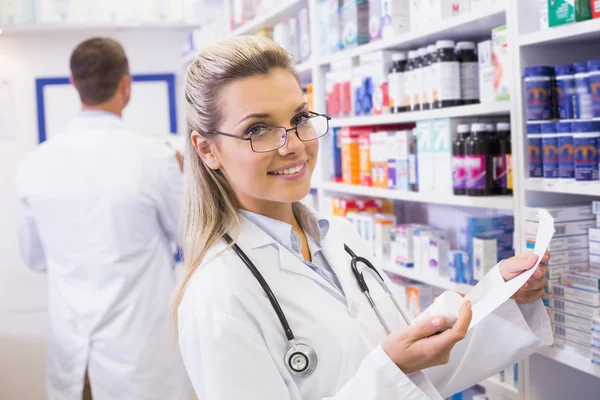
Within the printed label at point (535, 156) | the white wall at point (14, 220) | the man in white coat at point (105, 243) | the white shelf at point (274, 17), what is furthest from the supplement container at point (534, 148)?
the white wall at point (14, 220)

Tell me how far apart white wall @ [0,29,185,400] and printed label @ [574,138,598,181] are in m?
4.32

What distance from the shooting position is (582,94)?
6.63ft

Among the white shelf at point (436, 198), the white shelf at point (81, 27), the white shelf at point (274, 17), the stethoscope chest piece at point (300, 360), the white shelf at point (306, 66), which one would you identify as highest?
the white shelf at point (81, 27)

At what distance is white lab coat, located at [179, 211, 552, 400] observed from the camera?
4.75 feet

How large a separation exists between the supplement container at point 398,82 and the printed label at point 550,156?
35.8 inches

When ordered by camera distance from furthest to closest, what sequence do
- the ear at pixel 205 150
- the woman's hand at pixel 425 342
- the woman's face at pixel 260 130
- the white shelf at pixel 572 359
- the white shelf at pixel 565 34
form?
the white shelf at pixel 572 359 < the white shelf at pixel 565 34 < the ear at pixel 205 150 < the woman's face at pixel 260 130 < the woman's hand at pixel 425 342

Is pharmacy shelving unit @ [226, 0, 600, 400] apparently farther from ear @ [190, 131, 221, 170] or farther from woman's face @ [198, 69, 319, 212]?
ear @ [190, 131, 221, 170]

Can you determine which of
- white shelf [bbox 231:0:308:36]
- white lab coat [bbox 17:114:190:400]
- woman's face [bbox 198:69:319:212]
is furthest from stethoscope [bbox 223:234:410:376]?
white shelf [bbox 231:0:308:36]

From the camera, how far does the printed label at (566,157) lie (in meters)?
2.07

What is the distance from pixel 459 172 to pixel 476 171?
0.09 meters

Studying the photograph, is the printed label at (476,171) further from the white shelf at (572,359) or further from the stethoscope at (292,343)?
the stethoscope at (292,343)

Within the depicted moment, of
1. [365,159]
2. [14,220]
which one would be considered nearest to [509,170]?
[365,159]

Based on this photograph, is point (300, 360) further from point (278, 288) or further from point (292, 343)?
point (278, 288)

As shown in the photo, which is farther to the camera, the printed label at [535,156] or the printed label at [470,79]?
the printed label at [470,79]
